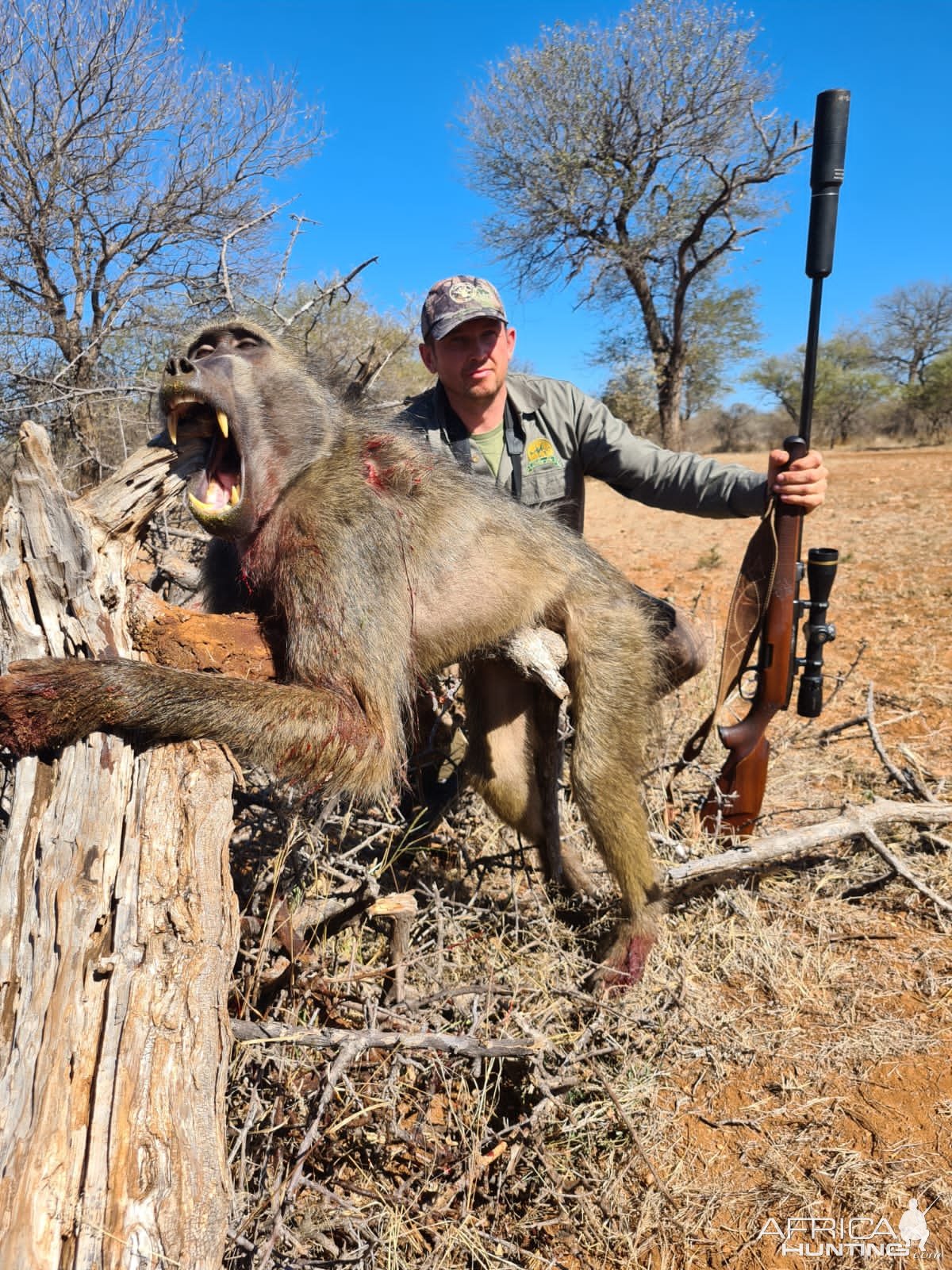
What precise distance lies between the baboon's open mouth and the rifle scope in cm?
223

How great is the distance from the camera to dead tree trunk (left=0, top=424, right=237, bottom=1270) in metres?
1.25

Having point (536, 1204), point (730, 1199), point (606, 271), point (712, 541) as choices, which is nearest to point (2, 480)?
point (536, 1204)

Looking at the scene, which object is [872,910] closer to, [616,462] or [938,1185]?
[938,1185]

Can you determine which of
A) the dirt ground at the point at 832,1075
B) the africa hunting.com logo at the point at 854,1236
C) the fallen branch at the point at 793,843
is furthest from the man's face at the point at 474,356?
the africa hunting.com logo at the point at 854,1236

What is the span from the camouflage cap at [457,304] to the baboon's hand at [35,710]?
2.26 m

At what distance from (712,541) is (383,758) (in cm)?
914

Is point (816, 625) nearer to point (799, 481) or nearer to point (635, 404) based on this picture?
point (799, 481)

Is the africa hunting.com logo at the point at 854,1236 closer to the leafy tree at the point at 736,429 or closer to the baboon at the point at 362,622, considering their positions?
the baboon at the point at 362,622

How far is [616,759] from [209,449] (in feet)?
5.73

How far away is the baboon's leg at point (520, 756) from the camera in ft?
10.5

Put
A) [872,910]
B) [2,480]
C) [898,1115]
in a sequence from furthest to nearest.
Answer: [2,480], [872,910], [898,1115]

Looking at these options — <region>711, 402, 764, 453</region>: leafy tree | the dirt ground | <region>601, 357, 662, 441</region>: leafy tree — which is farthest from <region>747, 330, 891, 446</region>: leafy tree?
the dirt ground

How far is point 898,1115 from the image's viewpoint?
7.43 feet

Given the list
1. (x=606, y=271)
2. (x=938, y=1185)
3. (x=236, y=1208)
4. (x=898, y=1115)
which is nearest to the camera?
(x=236, y=1208)
